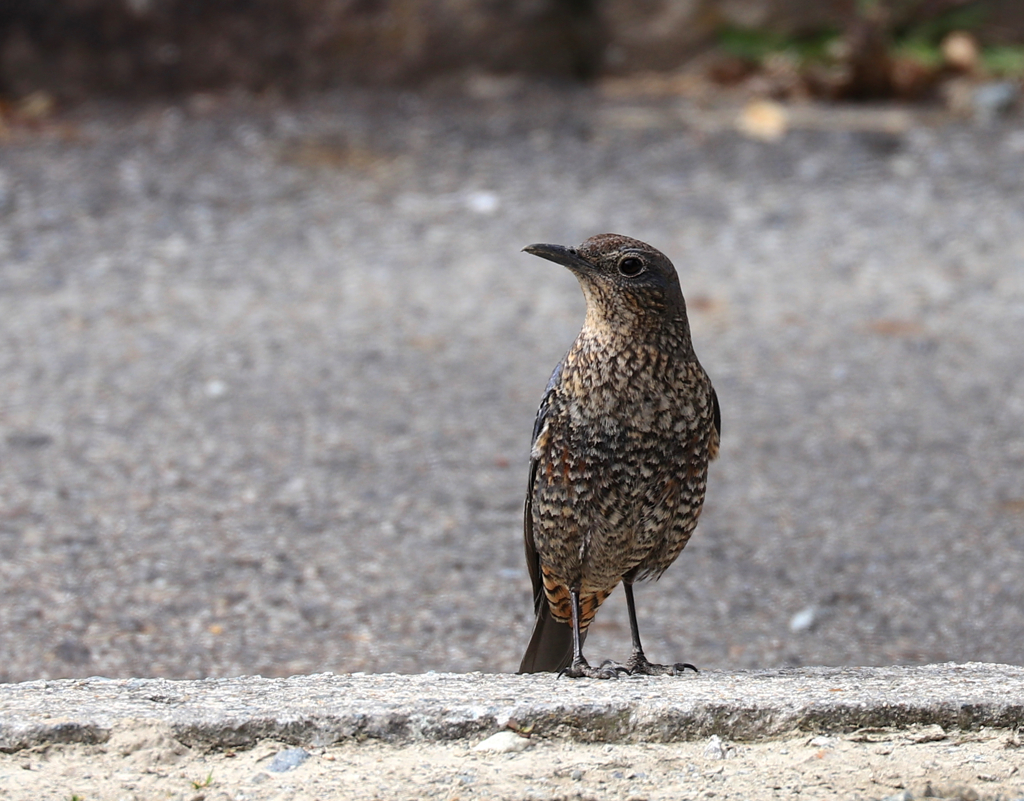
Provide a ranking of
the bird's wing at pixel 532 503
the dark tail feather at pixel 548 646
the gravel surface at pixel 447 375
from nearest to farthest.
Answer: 1. the bird's wing at pixel 532 503
2. the dark tail feather at pixel 548 646
3. the gravel surface at pixel 447 375

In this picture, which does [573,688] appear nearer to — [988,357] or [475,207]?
[988,357]

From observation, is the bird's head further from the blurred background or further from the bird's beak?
the blurred background

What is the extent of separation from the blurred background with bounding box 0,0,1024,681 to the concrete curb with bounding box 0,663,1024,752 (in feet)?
3.63

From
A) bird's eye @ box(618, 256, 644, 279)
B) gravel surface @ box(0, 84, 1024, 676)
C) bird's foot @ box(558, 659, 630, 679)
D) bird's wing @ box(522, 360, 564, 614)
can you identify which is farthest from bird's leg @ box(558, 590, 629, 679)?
bird's eye @ box(618, 256, 644, 279)

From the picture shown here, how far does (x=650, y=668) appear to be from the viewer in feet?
10.8

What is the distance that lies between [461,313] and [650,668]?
10.8ft

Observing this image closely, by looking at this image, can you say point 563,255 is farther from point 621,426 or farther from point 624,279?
point 621,426

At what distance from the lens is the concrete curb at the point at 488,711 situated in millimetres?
2598

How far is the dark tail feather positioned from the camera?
362 centimetres

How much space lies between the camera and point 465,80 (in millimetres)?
8789

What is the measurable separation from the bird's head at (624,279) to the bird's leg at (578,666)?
0.74m

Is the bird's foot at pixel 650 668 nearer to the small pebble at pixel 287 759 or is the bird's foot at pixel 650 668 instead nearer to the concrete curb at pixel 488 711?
the concrete curb at pixel 488 711

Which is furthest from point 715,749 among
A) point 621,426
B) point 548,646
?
point 548,646

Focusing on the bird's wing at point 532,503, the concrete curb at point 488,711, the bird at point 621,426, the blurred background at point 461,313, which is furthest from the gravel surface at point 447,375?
the concrete curb at point 488,711
